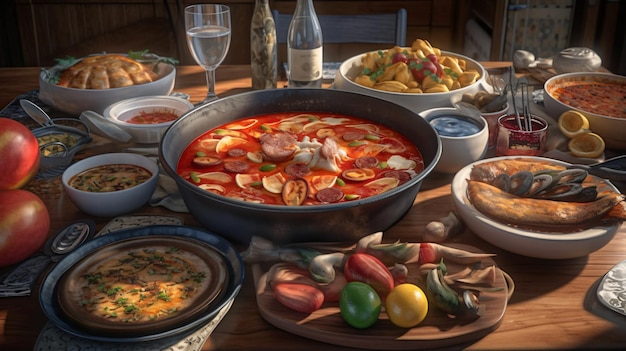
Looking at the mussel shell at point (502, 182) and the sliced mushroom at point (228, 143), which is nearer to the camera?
the mussel shell at point (502, 182)

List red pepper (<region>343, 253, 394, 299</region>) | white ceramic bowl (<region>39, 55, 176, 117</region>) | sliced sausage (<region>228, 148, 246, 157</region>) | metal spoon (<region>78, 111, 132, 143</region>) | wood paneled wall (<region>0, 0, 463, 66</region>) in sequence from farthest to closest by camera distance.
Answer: wood paneled wall (<region>0, 0, 463, 66</region>) < white ceramic bowl (<region>39, 55, 176, 117</region>) < metal spoon (<region>78, 111, 132, 143</region>) < sliced sausage (<region>228, 148, 246, 157</region>) < red pepper (<region>343, 253, 394, 299</region>)

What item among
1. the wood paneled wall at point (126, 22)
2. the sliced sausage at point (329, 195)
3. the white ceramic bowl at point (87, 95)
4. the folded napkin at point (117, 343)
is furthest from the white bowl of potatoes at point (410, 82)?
the wood paneled wall at point (126, 22)

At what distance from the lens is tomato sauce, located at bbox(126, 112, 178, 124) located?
2127 millimetres

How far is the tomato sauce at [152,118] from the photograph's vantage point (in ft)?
6.98

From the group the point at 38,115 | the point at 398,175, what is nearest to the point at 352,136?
the point at 398,175

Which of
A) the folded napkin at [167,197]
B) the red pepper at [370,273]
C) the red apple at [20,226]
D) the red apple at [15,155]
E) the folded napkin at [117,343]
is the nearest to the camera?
the folded napkin at [117,343]

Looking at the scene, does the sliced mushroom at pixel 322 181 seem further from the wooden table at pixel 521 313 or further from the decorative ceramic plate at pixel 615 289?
the decorative ceramic plate at pixel 615 289

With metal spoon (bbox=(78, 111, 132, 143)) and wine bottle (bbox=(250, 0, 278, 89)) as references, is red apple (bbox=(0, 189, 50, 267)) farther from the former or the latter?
wine bottle (bbox=(250, 0, 278, 89))

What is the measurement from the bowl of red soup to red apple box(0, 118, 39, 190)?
377 millimetres

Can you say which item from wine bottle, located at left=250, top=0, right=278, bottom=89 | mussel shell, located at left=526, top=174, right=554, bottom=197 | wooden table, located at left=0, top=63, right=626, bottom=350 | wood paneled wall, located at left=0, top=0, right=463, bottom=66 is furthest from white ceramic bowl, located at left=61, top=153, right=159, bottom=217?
wood paneled wall, located at left=0, top=0, right=463, bottom=66

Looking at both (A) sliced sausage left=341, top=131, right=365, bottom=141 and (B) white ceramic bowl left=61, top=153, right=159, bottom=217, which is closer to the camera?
(B) white ceramic bowl left=61, top=153, right=159, bottom=217

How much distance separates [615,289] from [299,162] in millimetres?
849

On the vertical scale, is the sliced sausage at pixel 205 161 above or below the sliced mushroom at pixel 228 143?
below

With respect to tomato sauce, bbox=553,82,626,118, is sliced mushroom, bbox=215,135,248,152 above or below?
below
